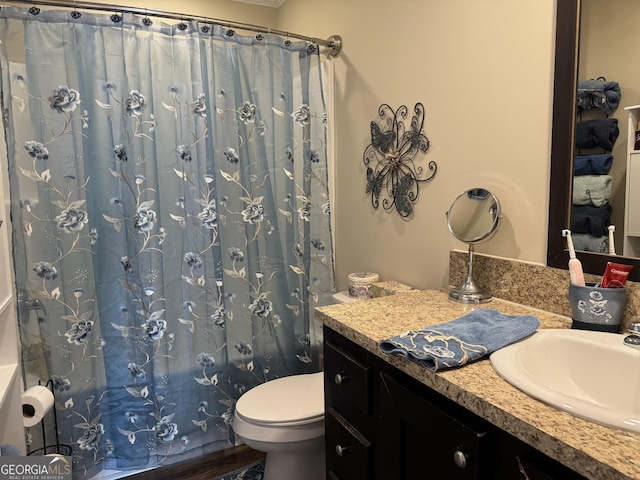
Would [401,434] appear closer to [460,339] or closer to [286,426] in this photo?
[460,339]

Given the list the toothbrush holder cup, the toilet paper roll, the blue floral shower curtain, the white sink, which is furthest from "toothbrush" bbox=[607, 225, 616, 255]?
the toilet paper roll

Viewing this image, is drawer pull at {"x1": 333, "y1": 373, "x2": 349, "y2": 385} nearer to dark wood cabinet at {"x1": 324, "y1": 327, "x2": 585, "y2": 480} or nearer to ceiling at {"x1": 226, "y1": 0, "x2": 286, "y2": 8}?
dark wood cabinet at {"x1": 324, "y1": 327, "x2": 585, "y2": 480}

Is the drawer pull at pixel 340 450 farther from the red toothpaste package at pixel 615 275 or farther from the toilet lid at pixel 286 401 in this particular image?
the red toothpaste package at pixel 615 275

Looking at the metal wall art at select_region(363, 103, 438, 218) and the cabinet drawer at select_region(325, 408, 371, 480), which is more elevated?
the metal wall art at select_region(363, 103, 438, 218)

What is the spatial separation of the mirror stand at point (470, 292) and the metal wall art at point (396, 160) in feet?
1.37

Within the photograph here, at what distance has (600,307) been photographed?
1.03 meters

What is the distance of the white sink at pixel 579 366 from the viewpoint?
88 centimetres

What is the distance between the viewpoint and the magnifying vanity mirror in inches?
53.6

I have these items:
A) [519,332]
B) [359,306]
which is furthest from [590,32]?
[359,306]

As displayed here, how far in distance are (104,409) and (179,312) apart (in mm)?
528

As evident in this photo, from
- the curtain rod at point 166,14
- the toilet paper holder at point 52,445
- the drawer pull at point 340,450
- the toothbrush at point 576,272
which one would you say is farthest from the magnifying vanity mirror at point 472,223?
the toilet paper holder at point 52,445

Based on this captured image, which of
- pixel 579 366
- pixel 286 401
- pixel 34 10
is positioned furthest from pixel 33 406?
pixel 579 366

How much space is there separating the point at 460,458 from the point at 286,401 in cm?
103

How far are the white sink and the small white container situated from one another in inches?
36.2
